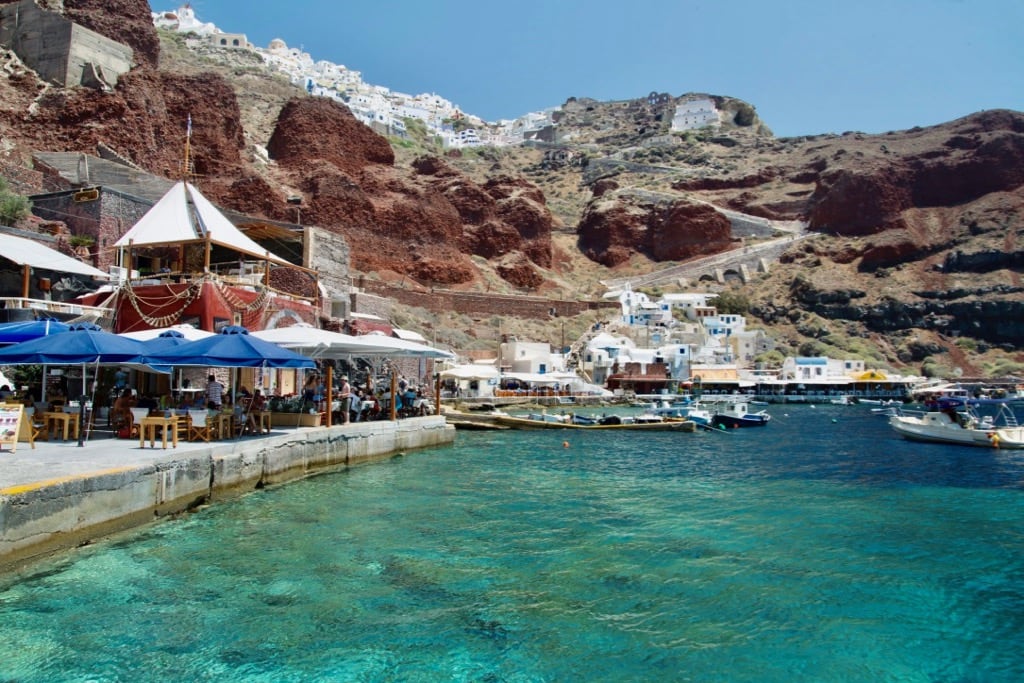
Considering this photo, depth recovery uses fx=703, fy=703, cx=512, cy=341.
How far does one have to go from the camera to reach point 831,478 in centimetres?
1823

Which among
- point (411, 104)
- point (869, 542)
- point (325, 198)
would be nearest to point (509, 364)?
point (325, 198)

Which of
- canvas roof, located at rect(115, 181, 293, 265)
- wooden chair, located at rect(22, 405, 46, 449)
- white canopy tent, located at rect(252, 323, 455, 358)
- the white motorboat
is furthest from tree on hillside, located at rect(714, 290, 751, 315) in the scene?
wooden chair, located at rect(22, 405, 46, 449)

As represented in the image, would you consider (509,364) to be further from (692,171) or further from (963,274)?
(692,171)

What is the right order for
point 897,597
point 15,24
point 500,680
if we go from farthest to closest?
point 15,24 → point 897,597 → point 500,680

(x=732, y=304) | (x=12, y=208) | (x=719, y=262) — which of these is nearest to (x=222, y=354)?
(x=12, y=208)

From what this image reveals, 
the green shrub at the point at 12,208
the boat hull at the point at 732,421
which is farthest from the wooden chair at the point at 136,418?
the boat hull at the point at 732,421

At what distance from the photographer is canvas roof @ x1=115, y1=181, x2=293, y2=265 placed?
18.3 metres

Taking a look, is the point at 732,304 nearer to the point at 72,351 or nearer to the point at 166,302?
the point at 166,302

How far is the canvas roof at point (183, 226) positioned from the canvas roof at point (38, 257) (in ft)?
4.54

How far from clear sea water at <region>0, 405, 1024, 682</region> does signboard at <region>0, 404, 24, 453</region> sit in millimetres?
2824

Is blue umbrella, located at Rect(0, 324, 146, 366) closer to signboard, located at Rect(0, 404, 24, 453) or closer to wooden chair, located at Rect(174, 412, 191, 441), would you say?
signboard, located at Rect(0, 404, 24, 453)

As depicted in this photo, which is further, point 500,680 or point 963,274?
point 963,274

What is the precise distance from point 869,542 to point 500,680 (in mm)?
7527

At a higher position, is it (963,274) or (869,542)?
(963,274)
